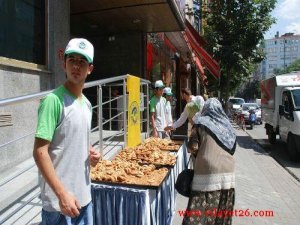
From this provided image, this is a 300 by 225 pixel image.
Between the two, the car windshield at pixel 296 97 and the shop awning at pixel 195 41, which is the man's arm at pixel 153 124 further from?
the shop awning at pixel 195 41

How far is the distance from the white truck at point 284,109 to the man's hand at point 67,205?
963cm

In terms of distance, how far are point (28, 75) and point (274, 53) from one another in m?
158

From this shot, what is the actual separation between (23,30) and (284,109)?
8.95 metres

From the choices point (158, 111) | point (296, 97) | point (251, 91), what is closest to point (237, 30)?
point (296, 97)

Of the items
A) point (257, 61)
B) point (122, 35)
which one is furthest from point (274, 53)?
point (122, 35)

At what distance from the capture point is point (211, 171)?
371cm

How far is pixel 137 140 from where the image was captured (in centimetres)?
648

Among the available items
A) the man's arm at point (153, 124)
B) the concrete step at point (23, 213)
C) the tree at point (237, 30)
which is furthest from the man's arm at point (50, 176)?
the tree at point (237, 30)

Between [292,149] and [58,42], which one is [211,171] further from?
[292,149]

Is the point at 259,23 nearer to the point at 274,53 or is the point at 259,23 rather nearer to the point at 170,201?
the point at 170,201

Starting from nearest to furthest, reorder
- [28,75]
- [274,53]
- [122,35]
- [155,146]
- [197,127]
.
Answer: [197,127]
[28,75]
[155,146]
[122,35]
[274,53]

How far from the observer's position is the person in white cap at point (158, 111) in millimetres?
7852

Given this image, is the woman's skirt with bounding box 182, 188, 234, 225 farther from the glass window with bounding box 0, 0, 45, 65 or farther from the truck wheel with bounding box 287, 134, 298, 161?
the truck wheel with bounding box 287, 134, 298, 161

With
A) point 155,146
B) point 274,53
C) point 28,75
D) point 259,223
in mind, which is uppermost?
point 274,53
